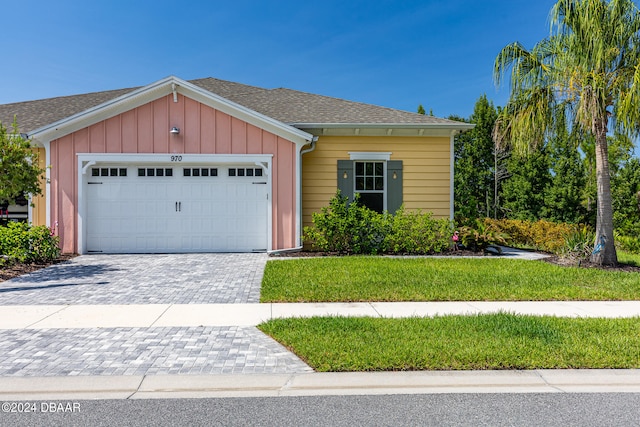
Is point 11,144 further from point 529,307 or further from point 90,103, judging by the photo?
point 529,307

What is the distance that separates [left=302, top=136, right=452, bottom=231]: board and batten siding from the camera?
43.0ft

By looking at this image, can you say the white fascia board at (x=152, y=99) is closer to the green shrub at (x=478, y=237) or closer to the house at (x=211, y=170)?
the house at (x=211, y=170)

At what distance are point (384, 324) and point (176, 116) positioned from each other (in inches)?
365

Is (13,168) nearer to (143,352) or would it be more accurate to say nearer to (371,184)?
(143,352)

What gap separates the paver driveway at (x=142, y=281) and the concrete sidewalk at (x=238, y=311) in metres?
0.43

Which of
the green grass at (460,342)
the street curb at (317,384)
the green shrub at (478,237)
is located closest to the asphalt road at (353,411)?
the street curb at (317,384)

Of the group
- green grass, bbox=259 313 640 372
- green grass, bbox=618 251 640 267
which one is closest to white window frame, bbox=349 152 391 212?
green grass, bbox=618 251 640 267

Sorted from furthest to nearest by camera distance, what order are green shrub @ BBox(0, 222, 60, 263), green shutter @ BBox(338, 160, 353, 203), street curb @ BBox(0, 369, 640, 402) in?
green shutter @ BBox(338, 160, 353, 203) < green shrub @ BBox(0, 222, 60, 263) < street curb @ BBox(0, 369, 640, 402)

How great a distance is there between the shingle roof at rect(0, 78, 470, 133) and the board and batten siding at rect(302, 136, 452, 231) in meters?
0.64

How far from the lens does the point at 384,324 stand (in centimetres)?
530

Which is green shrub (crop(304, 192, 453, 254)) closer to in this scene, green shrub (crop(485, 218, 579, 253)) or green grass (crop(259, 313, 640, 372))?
green shrub (crop(485, 218, 579, 253))

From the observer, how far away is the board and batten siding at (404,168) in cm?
1311

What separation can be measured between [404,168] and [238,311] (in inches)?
336

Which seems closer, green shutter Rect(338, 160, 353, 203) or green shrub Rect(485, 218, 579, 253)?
green shutter Rect(338, 160, 353, 203)
